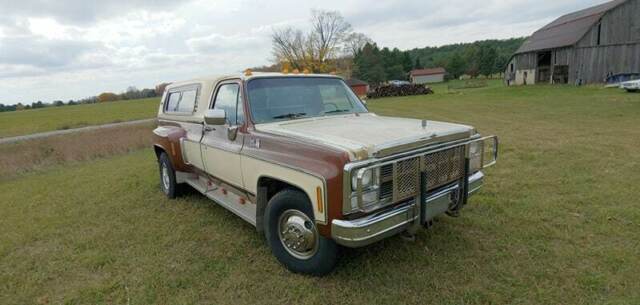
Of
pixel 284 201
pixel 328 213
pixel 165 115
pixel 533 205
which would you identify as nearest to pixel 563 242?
pixel 533 205

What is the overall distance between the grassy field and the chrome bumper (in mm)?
614

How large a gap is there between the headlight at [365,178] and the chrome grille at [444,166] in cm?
57

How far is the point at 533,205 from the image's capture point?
193 inches

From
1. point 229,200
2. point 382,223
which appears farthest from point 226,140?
point 382,223

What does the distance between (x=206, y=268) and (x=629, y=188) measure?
606 centimetres

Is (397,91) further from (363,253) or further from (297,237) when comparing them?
(297,237)

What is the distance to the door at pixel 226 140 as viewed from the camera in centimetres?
400

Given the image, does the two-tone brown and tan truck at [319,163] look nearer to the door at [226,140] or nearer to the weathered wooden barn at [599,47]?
the door at [226,140]

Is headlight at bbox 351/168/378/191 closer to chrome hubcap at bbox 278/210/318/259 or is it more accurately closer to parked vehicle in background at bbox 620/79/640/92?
chrome hubcap at bbox 278/210/318/259

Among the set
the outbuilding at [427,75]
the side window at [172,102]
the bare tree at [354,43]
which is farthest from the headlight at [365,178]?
the outbuilding at [427,75]

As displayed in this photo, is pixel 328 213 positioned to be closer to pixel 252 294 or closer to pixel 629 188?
pixel 252 294

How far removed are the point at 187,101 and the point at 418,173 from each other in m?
3.79

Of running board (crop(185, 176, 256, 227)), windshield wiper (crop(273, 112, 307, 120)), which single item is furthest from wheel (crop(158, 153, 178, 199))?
windshield wiper (crop(273, 112, 307, 120))

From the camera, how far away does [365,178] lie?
2.77 m
